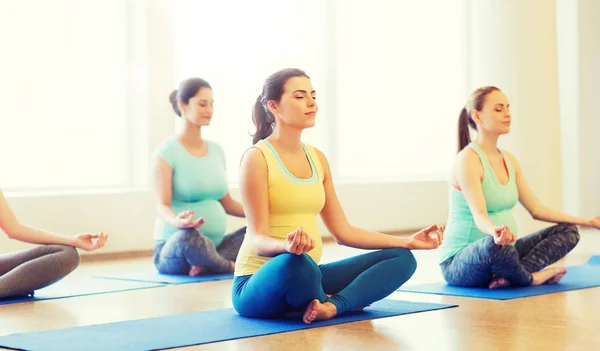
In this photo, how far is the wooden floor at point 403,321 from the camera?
110 inches

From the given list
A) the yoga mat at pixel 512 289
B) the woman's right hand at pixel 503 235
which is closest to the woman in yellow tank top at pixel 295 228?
the woman's right hand at pixel 503 235

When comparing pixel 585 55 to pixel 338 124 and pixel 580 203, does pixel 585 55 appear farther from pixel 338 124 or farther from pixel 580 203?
pixel 338 124

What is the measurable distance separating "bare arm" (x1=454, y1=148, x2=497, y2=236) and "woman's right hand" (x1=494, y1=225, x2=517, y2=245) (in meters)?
0.19

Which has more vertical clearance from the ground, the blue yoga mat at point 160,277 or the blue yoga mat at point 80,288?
the blue yoga mat at point 160,277

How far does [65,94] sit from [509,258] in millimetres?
3341

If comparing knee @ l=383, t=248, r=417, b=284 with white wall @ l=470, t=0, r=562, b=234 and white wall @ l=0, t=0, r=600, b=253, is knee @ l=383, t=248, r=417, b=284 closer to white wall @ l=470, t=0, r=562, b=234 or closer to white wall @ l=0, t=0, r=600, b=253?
white wall @ l=0, t=0, r=600, b=253

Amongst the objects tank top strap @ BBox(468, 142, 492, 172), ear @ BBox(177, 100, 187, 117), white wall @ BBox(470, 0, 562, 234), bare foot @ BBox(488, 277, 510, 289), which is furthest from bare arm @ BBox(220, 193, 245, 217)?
white wall @ BBox(470, 0, 562, 234)

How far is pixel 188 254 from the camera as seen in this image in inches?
190

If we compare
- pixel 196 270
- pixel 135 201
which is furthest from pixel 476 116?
pixel 135 201

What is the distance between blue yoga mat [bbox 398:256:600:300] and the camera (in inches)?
153

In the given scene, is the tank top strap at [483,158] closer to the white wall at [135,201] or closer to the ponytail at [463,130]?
the ponytail at [463,130]

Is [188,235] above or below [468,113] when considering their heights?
below

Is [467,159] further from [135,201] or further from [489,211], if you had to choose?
[135,201]

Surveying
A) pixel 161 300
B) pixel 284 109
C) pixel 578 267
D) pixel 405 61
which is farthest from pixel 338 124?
pixel 284 109
